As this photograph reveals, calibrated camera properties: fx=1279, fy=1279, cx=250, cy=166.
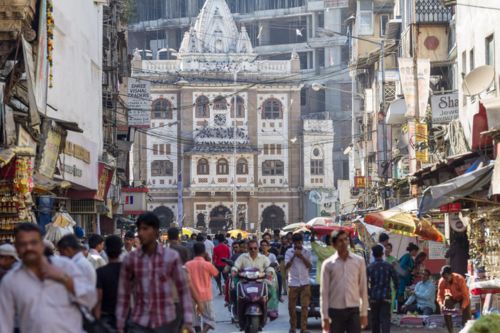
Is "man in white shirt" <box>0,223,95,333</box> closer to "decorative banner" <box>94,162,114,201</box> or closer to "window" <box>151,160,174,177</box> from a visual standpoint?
"decorative banner" <box>94,162,114,201</box>

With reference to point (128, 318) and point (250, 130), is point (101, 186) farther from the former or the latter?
point (250, 130)

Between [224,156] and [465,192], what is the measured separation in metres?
82.3

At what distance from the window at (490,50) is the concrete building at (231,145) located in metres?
75.8

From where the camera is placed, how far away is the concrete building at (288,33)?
116m

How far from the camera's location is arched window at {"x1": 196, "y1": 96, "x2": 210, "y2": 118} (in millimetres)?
103188

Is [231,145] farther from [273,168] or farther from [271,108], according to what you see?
[271,108]

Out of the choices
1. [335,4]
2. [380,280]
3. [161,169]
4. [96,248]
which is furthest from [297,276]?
[335,4]

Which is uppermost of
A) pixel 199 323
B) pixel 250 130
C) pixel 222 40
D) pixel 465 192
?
pixel 222 40

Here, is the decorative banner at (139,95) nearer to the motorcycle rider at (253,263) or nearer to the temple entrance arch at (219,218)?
the motorcycle rider at (253,263)

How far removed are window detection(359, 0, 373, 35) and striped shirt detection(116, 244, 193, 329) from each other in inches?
2238

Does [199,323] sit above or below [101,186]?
below

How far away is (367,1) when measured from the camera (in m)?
67.2

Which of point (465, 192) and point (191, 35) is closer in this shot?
point (465, 192)

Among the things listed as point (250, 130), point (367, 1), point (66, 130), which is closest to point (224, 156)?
point (250, 130)
